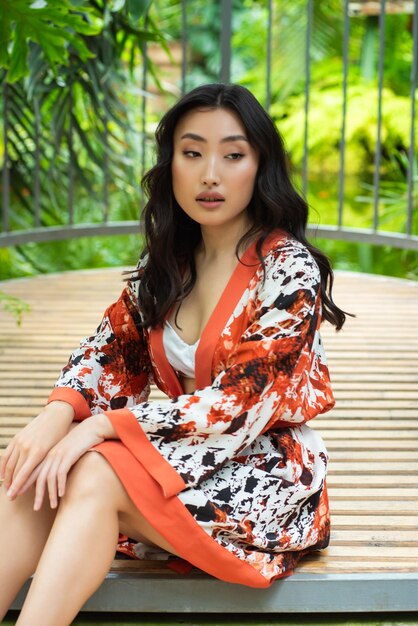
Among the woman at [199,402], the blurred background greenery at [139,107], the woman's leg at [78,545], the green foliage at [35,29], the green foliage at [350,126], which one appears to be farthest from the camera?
the green foliage at [350,126]

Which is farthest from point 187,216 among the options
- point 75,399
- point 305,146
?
point 305,146

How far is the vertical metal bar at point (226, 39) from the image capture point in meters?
3.94

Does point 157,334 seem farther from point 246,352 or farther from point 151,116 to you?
point 151,116

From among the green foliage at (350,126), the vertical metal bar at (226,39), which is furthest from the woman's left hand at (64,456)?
the green foliage at (350,126)

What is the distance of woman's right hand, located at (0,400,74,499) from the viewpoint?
5.32 ft

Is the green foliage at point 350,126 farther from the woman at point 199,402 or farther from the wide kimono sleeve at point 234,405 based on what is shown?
the wide kimono sleeve at point 234,405

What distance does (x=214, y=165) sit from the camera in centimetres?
176

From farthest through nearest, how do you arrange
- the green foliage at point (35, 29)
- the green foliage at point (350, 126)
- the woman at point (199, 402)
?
1. the green foliage at point (350, 126)
2. the green foliage at point (35, 29)
3. the woman at point (199, 402)

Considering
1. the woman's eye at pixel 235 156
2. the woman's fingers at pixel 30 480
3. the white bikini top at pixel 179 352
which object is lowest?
the woman's fingers at pixel 30 480

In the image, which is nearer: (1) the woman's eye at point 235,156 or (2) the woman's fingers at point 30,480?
(2) the woman's fingers at point 30,480

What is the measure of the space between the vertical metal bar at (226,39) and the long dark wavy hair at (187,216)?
2.12m

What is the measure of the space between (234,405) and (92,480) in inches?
9.8

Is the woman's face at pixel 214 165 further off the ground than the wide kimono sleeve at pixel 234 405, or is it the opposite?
the woman's face at pixel 214 165

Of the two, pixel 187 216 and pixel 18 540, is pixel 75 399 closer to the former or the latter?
pixel 18 540
